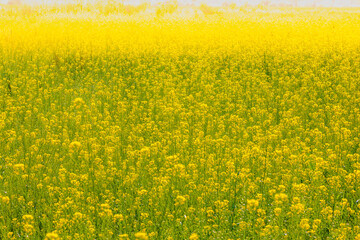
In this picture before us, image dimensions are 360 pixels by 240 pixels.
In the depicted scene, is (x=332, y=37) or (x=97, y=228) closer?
(x=97, y=228)

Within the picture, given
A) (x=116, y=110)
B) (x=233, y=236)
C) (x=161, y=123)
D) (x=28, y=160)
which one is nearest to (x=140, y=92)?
(x=116, y=110)

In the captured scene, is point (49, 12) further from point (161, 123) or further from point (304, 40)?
point (161, 123)

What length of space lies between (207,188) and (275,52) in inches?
360

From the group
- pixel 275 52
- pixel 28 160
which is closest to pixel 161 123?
pixel 28 160

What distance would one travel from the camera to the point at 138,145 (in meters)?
6.49

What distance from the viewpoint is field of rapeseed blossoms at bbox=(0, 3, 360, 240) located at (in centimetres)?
443

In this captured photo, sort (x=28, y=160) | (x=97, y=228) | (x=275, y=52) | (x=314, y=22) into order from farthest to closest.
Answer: (x=314, y=22), (x=275, y=52), (x=28, y=160), (x=97, y=228)

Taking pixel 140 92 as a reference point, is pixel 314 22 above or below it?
above

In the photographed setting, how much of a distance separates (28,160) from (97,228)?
1.84m

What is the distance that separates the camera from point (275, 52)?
13281mm

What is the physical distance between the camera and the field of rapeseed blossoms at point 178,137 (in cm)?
443

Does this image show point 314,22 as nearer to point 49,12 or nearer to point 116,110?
point 49,12

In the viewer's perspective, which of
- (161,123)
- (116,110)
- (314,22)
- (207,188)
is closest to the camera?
(207,188)

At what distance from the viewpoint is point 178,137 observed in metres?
6.15
